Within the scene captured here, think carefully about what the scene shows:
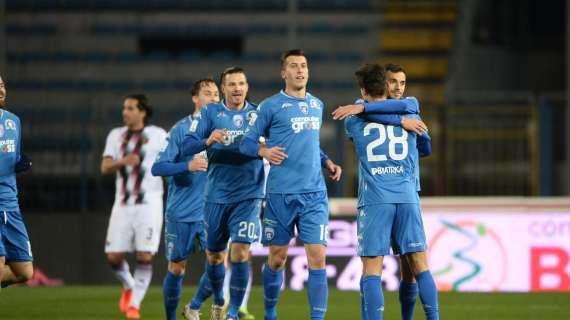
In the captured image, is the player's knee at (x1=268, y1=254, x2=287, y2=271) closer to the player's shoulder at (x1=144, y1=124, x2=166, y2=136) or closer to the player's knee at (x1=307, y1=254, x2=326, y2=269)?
the player's knee at (x1=307, y1=254, x2=326, y2=269)

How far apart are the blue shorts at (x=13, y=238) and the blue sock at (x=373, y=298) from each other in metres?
2.53

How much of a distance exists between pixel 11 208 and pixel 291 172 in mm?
1983

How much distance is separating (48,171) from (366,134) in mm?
7214

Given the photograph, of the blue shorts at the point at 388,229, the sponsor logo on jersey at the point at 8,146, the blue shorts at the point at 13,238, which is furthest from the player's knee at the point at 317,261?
the sponsor logo on jersey at the point at 8,146

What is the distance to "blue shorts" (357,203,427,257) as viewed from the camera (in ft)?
22.7

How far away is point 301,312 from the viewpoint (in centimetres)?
995

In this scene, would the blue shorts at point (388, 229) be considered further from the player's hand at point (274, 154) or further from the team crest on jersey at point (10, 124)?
the team crest on jersey at point (10, 124)

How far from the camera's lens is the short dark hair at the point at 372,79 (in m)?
7.11

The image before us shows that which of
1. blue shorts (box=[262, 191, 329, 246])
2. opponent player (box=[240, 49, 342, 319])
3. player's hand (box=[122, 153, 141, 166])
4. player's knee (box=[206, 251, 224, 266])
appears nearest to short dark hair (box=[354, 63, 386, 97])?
opponent player (box=[240, 49, 342, 319])

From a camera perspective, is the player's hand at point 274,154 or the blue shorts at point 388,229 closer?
the blue shorts at point 388,229

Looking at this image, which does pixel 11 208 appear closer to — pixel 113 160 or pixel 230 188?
pixel 230 188

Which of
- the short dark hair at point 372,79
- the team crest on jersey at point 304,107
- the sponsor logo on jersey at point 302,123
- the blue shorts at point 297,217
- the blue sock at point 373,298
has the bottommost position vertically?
the blue sock at point 373,298

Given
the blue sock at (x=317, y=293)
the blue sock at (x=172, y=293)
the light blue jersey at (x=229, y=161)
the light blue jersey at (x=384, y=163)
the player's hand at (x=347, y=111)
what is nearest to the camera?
the player's hand at (x=347, y=111)

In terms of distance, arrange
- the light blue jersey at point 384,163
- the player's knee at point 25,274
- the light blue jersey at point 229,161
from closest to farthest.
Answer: the light blue jersey at point 384,163, the player's knee at point 25,274, the light blue jersey at point 229,161
